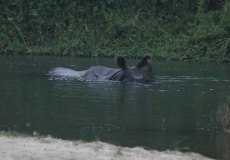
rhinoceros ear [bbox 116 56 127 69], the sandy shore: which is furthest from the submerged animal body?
the sandy shore

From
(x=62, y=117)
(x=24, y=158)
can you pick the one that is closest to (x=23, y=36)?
(x=62, y=117)

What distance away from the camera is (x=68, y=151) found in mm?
10047

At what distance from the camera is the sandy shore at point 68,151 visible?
9578mm

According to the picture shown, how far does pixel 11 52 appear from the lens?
33250 millimetres

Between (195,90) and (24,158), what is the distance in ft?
37.2

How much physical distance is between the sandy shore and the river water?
1.06 m

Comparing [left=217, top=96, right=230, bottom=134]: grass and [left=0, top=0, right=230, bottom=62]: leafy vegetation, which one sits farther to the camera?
[left=0, top=0, right=230, bottom=62]: leafy vegetation

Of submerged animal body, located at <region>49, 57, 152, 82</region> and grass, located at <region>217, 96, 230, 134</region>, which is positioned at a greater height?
grass, located at <region>217, 96, 230, 134</region>

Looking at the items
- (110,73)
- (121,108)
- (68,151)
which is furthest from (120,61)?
(68,151)

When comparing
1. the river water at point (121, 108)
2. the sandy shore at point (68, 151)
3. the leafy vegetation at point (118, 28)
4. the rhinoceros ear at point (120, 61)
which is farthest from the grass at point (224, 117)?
the leafy vegetation at point (118, 28)

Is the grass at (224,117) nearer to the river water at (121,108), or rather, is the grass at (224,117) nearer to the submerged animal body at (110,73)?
the river water at (121,108)

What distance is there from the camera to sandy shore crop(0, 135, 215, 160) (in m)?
9.58

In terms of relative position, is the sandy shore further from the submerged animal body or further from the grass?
the submerged animal body

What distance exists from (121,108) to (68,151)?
6111 mm
